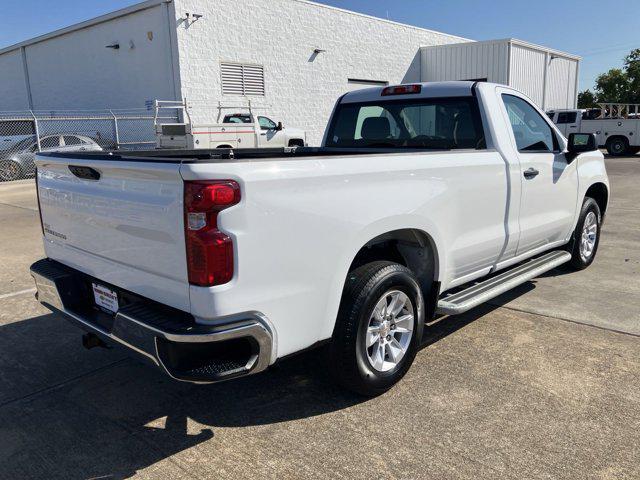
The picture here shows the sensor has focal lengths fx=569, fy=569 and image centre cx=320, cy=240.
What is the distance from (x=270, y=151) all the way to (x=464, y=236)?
2218 mm

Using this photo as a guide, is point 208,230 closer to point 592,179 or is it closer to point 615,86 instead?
point 592,179

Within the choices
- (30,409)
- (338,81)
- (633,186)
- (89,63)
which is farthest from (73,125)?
(30,409)

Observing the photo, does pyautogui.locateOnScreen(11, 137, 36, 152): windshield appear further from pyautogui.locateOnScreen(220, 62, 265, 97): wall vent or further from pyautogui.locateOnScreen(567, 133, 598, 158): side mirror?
pyautogui.locateOnScreen(567, 133, 598, 158): side mirror

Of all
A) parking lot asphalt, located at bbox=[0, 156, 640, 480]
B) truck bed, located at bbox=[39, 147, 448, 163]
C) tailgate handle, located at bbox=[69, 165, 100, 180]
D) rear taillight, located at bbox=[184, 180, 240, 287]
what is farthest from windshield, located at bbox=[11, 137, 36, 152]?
rear taillight, located at bbox=[184, 180, 240, 287]

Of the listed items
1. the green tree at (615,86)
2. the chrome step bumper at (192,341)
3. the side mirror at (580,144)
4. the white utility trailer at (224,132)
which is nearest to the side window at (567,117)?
the white utility trailer at (224,132)

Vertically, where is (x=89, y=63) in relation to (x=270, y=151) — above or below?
above

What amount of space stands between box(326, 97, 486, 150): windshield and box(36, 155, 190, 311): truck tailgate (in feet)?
8.89

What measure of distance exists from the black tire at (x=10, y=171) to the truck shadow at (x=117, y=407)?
49.7ft

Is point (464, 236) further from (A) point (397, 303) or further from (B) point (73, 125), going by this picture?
(B) point (73, 125)

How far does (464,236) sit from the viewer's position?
407 centimetres

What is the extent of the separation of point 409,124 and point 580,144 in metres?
1.71

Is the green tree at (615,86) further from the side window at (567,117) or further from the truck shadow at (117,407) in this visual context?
the truck shadow at (117,407)

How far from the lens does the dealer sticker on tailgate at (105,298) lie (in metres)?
3.21

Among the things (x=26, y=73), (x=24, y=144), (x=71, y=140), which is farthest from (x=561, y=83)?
(x=26, y=73)
